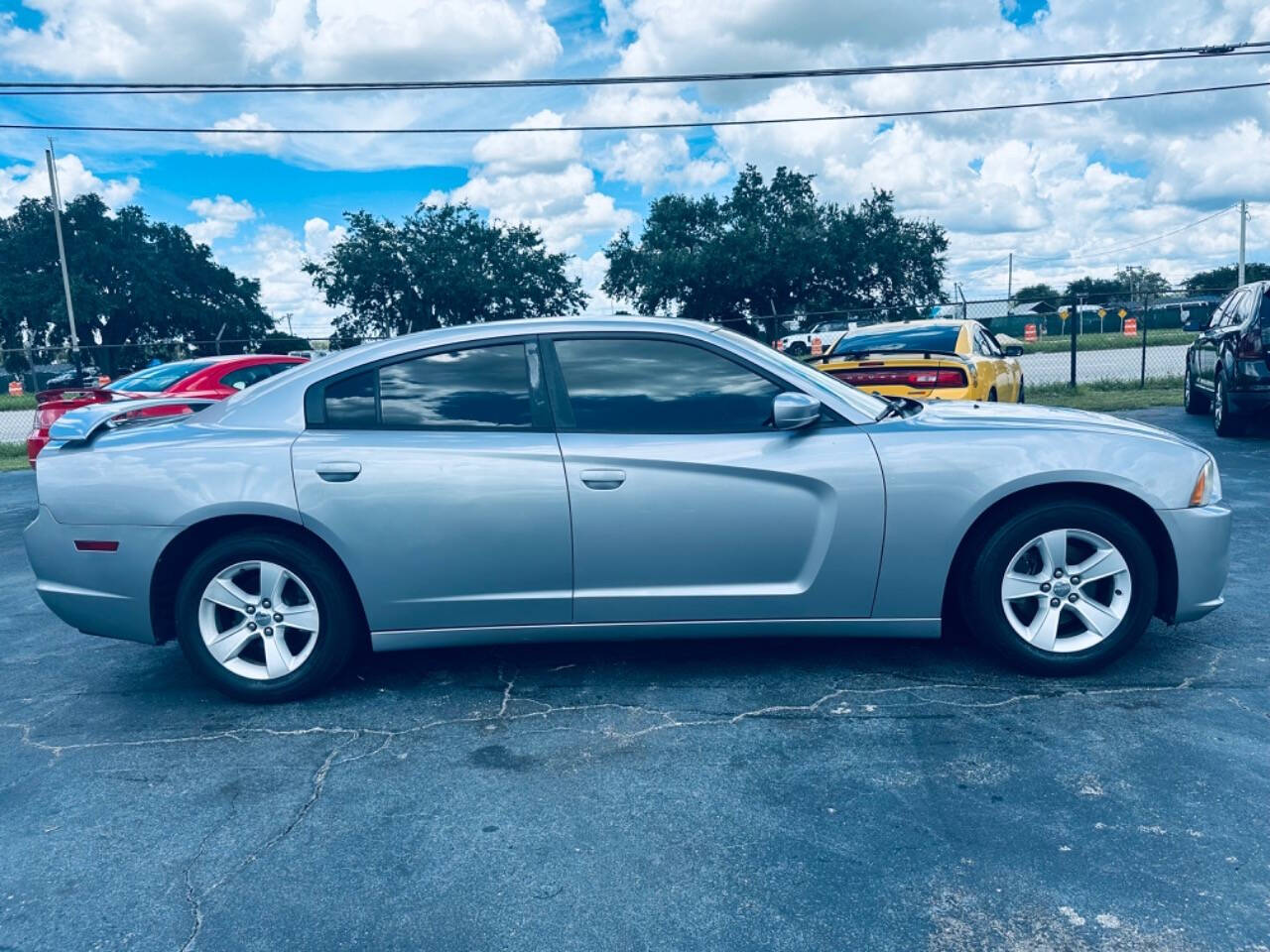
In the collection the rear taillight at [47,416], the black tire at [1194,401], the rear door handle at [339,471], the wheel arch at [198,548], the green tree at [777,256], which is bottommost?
the black tire at [1194,401]

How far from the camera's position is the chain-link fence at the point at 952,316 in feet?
59.0

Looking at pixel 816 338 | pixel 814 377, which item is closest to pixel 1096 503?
pixel 814 377

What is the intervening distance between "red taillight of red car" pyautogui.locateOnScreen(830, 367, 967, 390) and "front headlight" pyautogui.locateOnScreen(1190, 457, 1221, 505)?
12.8ft

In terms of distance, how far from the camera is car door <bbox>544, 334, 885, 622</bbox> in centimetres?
391

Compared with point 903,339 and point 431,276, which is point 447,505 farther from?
point 431,276

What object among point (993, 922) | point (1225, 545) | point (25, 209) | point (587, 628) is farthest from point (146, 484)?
point (25, 209)

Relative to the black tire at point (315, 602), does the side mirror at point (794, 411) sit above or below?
above

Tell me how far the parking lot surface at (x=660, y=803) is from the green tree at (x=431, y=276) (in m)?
48.1

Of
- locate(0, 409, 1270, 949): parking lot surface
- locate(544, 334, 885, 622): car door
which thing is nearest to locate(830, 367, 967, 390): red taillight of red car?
locate(0, 409, 1270, 949): parking lot surface

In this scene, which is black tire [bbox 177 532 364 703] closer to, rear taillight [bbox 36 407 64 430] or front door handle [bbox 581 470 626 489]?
front door handle [bbox 581 470 626 489]

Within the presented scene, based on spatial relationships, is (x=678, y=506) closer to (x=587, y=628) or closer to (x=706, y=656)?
(x=587, y=628)

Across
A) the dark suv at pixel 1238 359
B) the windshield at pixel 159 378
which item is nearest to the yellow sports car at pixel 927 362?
the dark suv at pixel 1238 359

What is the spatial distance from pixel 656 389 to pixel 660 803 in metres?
1.68

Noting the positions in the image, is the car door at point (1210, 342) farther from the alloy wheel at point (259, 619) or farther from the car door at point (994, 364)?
the alloy wheel at point (259, 619)
